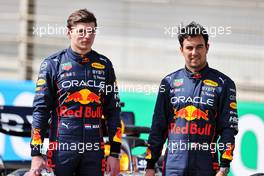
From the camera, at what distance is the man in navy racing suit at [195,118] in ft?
15.9

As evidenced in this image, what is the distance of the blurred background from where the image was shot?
1027 centimetres

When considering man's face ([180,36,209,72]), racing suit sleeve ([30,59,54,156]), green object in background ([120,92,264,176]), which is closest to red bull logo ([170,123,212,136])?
man's face ([180,36,209,72])

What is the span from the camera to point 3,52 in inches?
439

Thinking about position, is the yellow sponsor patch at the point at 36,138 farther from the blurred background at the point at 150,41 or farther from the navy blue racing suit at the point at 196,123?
the blurred background at the point at 150,41

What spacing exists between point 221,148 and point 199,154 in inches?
5.7

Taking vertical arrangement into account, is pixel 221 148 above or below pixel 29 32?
below

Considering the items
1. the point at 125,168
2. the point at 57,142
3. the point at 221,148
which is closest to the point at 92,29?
the point at 57,142

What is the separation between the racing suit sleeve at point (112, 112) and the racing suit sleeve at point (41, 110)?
1.24 feet

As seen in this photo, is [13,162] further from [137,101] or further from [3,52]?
[3,52]

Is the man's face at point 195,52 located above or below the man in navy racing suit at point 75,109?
above

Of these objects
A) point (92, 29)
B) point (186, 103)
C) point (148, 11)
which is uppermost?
point (148, 11)

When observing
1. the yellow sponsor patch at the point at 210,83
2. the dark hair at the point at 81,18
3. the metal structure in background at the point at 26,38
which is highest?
the metal structure in background at the point at 26,38
